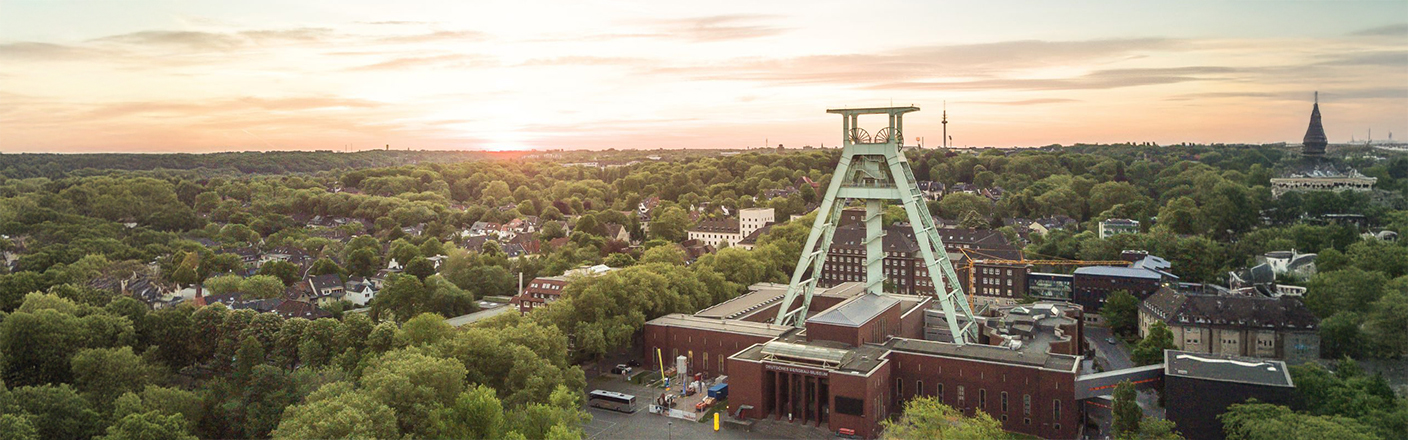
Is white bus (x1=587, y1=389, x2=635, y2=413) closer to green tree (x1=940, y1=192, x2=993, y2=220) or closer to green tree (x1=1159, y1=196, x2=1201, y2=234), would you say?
green tree (x1=1159, y1=196, x2=1201, y2=234)

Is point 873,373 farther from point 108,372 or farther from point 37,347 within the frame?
point 37,347

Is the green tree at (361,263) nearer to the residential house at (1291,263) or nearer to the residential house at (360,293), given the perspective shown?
the residential house at (360,293)

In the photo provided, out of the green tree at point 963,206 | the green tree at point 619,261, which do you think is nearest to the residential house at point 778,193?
the green tree at point 963,206

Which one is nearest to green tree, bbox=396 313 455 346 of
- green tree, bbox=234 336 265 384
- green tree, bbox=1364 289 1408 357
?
green tree, bbox=234 336 265 384

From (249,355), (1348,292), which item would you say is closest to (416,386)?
(249,355)

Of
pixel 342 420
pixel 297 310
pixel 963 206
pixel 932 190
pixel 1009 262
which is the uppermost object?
pixel 932 190

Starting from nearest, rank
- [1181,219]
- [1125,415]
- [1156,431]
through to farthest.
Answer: [1156,431] → [1125,415] → [1181,219]
